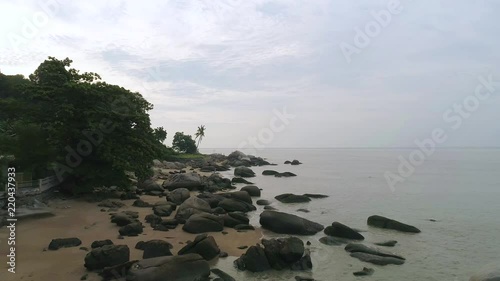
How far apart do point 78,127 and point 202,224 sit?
389 inches

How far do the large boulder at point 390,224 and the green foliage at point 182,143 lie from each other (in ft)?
213

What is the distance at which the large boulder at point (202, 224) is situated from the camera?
48.7ft

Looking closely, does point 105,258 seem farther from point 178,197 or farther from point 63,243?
point 178,197

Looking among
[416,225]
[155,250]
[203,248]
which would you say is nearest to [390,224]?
[416,225]

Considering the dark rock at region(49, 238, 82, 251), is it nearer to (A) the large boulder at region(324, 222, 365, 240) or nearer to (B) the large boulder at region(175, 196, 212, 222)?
(B) the large boulder at region(175, 196, 212, 222)

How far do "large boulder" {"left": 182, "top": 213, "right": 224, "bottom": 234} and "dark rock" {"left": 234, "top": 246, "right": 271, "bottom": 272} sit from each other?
412 cm

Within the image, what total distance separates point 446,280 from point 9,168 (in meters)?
18.1

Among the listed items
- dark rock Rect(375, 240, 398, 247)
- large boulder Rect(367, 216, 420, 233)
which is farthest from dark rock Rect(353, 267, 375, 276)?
large boulder Rect(367, 216, 420, 233)

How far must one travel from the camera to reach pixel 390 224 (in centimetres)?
1783

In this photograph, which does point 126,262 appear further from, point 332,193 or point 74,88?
point 332,193

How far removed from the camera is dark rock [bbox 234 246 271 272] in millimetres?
10914

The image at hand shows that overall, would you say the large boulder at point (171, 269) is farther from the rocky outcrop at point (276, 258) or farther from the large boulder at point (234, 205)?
the large boulder at point (234, 205)

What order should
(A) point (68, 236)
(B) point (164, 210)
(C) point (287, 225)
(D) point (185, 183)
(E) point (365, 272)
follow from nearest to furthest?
(E) point (365, 272) < (A) point (68, 236) < (C) point (287, 225) < (B) point (164, 210) < (D) point (185, 183)

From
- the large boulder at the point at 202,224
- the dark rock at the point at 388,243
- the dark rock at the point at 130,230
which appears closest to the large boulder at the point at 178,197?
the large boulder at the point at 202,224
